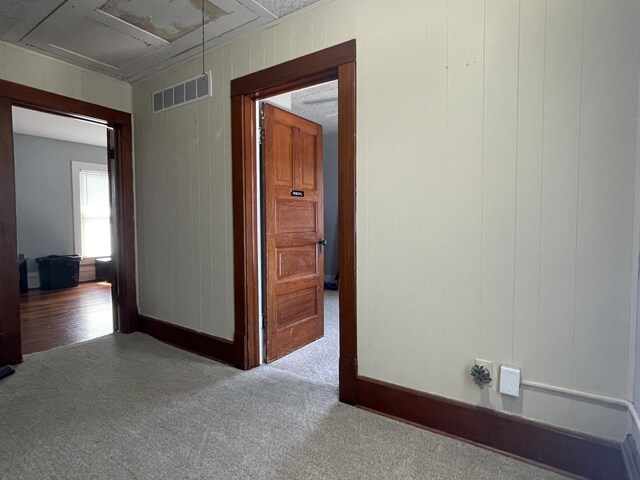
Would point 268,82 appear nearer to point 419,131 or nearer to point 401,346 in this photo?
point 419,131

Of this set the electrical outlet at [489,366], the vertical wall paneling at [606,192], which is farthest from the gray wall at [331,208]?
the vertical wall paneling at [606,192]

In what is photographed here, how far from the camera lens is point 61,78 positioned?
281cm

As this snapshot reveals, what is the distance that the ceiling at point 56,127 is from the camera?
4562mm

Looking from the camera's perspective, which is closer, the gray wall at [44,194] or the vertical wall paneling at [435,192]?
the vertical wall paneling at [435,192]

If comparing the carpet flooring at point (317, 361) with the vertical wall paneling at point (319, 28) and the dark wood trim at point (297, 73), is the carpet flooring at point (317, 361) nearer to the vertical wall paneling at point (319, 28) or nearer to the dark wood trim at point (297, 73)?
the dark wood trim at point (297, 73)

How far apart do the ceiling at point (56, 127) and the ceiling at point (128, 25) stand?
76.4 inches

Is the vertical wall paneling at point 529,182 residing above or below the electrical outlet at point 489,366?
above

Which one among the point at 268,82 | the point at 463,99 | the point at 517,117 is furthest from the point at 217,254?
the point at 517,117

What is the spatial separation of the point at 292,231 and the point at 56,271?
199 inches

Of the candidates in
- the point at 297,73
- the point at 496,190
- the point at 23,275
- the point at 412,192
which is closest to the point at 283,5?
the point at 297,73

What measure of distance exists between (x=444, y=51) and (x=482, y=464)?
1.94 meters

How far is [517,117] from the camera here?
1.49 metres

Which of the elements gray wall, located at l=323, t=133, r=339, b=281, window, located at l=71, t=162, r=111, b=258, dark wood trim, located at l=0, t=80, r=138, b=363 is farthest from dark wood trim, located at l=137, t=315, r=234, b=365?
window, located at l=71, t=162, r=111, b=258

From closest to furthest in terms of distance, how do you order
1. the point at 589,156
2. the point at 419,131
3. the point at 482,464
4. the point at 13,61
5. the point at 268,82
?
the point at 589,156, the point at 482,464, the point at 419,131, the point at 268,82, the point at 13,61
